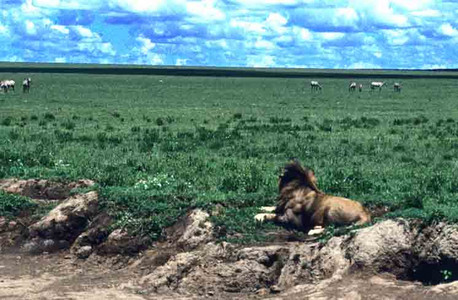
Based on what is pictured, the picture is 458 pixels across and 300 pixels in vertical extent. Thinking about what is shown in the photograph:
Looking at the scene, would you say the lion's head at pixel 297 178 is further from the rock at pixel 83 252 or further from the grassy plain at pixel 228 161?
the rock at pixel 83 252

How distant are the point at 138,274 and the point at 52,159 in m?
7.45

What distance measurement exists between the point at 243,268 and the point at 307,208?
5.32ft

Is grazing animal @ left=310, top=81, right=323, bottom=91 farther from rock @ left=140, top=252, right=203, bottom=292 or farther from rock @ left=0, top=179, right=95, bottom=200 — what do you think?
rock @ left=140, top=252, right=203, bottom=292

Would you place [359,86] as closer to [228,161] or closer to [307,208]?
[228,161]

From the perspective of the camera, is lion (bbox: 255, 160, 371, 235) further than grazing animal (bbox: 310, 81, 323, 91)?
No

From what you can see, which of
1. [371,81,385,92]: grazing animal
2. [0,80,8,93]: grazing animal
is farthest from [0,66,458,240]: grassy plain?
[371,81,385,92]: grazing animal

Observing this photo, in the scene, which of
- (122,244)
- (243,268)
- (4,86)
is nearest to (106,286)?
(122,244)

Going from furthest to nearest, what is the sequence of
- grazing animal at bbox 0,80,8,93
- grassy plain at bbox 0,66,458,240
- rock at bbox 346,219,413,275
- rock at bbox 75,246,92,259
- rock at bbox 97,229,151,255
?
1. grazing animal at bbox 0,80,8,93
2. grassy plain at bbox 0,66,458,240
3. rock at bbox 75,246,92,259
4. rock at bbox 97,229,151,255
5. rock at bbox 346,219,413,275

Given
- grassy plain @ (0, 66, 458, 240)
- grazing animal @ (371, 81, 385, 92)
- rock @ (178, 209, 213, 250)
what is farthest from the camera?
grazing animal @ (371, 81, 385, 92)

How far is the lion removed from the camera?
1032 cm

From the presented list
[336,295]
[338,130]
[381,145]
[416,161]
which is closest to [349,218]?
[336,295]

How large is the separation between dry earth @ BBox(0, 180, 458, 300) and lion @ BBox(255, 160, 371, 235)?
27.8 inches

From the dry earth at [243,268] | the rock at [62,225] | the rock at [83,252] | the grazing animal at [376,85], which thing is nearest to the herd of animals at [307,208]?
the dry earth at [243,268]

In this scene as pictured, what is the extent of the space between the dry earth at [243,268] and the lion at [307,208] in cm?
71
